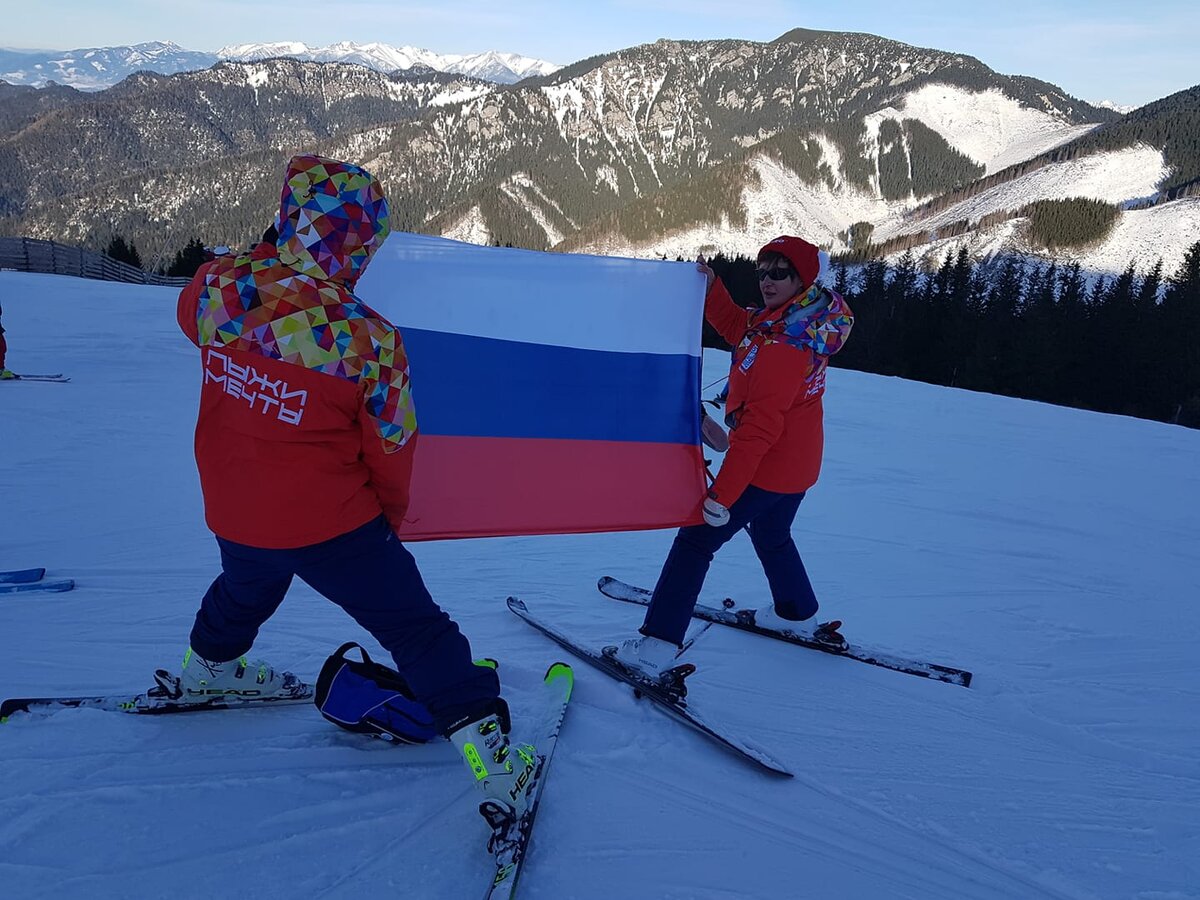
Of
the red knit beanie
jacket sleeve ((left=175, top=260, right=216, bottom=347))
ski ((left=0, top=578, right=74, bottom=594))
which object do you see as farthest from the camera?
ski ((left=0, top=578, right=74, bottom=594))

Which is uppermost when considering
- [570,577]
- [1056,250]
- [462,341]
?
[1056,250]

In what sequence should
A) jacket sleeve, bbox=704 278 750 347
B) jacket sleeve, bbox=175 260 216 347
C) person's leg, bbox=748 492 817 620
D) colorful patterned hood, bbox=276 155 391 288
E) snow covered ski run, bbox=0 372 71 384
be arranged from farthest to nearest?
snow covered ski run, bbox=0 372 71 384, jacket sleeve, bbox=704 278 750 347, person's leg, bbox=748 492 817 620, jacket sleeve, bbox=175 260 216 347, colorful patterned hood, bbox=276 155 391 288

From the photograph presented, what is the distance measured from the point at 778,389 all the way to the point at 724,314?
3.26 feet

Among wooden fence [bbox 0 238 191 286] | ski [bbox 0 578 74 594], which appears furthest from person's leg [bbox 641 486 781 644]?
wooden fence [bbox 0 238 191 286]

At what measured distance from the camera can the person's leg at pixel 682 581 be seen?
3.38m

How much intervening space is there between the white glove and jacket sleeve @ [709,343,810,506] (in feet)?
0.47

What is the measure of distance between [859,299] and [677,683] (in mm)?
→ 50936

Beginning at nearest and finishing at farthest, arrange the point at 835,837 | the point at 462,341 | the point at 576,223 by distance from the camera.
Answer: the point at 835,837, the point at 462,341, the point at 576,223

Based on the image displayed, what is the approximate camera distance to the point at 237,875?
2.21 meters

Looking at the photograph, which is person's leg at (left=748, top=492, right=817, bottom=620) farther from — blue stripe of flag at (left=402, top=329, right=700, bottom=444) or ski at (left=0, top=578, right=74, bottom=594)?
ski at (left=0, top=578, right=74, bottom=594)

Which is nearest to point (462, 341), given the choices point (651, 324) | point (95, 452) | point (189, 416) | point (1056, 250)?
point (651, 324)

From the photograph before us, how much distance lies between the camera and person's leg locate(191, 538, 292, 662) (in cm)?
233

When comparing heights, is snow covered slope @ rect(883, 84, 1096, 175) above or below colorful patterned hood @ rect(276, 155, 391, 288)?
above

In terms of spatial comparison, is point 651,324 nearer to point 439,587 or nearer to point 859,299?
point 439,587
